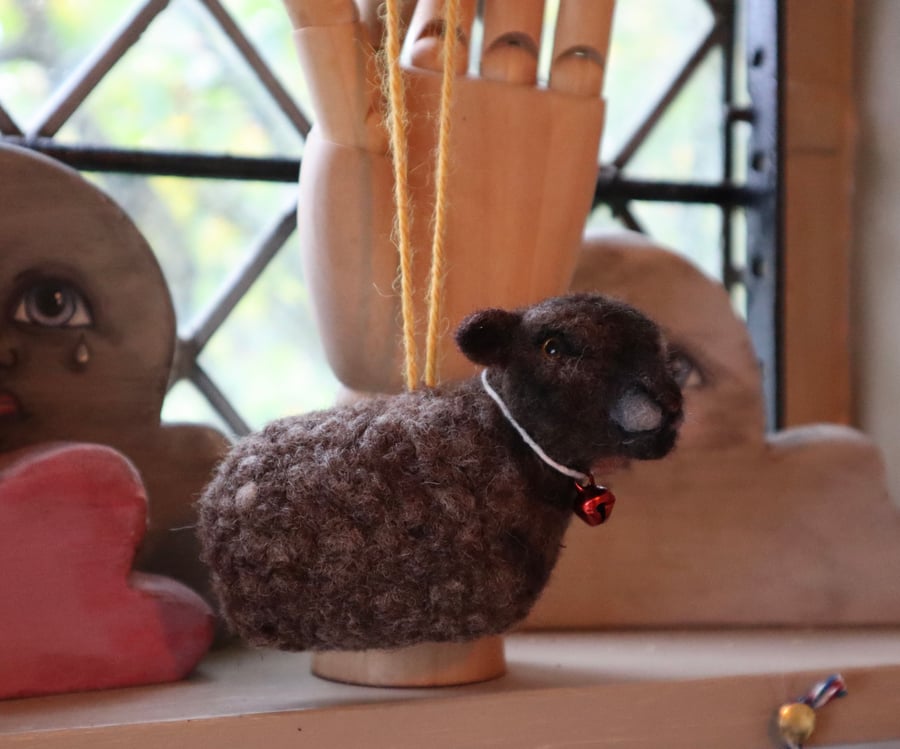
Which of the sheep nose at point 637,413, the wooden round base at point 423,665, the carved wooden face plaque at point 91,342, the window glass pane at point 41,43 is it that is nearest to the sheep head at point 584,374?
the sheep nose at point 637,413

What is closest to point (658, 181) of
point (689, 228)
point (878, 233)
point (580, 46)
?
point (689, 228)

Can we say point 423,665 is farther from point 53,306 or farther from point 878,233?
point 878,233

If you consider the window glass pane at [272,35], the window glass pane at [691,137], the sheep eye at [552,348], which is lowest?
the sheep eye at [552,348]

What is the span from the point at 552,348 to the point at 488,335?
0.03 m

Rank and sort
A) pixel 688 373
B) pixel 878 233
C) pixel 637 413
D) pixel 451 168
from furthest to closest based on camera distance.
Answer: pixel 878 233 < pixel 688 373 < pixel 451 168 < pixel 637 413

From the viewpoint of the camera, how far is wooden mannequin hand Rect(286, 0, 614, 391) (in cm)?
47

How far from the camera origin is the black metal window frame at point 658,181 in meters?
0.68

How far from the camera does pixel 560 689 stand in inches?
16.6

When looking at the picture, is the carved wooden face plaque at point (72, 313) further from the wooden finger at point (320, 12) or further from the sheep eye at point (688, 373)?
the sheep eye at point (688, 373)

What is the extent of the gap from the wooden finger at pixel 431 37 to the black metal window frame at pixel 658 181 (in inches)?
9.5

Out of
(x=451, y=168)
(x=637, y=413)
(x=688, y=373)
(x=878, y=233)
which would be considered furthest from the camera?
(x=878, y=233)

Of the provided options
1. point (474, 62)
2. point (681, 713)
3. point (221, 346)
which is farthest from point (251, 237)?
point (681, 713)

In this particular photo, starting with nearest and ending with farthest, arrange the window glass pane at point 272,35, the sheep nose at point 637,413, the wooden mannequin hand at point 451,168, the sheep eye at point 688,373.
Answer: the sheep nose at point 637,413, the wooden mannequin hand at point 451,168, the sheep eye at point 688,373, the window glass pane at point 272,35

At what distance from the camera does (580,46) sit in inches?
19.3
